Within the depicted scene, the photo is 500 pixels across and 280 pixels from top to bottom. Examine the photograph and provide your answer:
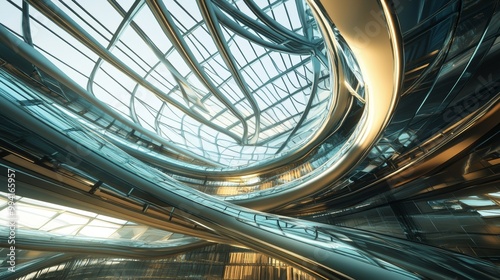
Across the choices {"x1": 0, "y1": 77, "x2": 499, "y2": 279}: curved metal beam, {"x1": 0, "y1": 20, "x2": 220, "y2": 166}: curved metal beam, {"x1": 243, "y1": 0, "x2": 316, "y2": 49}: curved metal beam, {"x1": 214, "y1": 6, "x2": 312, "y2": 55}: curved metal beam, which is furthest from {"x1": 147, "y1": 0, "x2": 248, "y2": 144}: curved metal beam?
{"x1": 0, "y1": 77, "x2": 499, "y2": 279}: curved metal beam

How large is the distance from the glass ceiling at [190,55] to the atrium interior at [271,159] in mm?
92

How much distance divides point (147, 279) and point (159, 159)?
8.32 meters

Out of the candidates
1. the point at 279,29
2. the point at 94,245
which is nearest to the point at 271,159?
the point at 279,29

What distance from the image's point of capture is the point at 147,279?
6.38 metres

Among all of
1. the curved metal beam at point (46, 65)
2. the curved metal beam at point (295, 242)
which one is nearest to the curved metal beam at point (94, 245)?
the curved metal beam at point (295, 242)

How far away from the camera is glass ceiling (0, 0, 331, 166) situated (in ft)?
26.9

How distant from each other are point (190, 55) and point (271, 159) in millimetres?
6911

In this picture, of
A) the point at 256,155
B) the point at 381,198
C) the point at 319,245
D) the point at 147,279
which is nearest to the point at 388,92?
the point at 319,245

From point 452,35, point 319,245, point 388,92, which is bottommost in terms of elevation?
point 319,245

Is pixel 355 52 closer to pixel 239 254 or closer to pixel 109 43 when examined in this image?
pixel 239 254

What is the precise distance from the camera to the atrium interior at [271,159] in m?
2.96

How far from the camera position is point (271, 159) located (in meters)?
12.5

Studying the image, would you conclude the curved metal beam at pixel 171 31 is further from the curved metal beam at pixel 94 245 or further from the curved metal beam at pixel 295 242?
the curved metal beam at pixel 94 245

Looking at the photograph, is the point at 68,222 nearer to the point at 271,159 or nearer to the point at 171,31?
the point at 171,31
